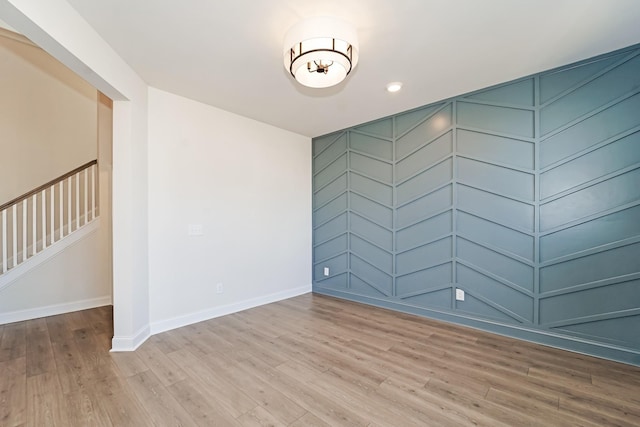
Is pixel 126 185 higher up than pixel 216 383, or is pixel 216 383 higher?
pixel 126 185

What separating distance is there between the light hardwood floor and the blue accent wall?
36 centimetres

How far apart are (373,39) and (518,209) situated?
216 cm

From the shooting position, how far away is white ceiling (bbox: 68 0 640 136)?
174cm

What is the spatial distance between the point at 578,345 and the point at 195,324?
3840 mm

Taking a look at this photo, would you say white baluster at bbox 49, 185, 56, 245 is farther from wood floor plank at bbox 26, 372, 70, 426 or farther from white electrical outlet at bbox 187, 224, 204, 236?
wood floor plank at bbox 26, 372, 70, 426

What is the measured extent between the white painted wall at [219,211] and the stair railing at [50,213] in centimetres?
196

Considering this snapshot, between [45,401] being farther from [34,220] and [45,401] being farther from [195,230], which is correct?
[34,220]

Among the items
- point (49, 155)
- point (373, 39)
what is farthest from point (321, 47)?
point (49, 155)

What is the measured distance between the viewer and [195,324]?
3068 millimetres

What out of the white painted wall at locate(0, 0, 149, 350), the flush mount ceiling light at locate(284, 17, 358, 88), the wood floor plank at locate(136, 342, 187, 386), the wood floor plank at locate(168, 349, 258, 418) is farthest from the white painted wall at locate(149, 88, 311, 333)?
the flush mount ceiling light at locate(284, 17, 358, 88)

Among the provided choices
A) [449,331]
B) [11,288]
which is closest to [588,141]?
[449,331]

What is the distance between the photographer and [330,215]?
14.2 ft

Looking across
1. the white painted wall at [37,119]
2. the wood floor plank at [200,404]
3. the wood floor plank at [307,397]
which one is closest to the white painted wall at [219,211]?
the wood floor plank at [200,404]

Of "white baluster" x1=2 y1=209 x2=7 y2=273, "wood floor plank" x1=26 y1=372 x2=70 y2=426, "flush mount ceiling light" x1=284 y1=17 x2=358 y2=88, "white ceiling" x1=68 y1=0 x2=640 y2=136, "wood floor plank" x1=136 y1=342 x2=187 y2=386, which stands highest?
"white ceiling" x1=68 y1=0 x2=640 y2=136
